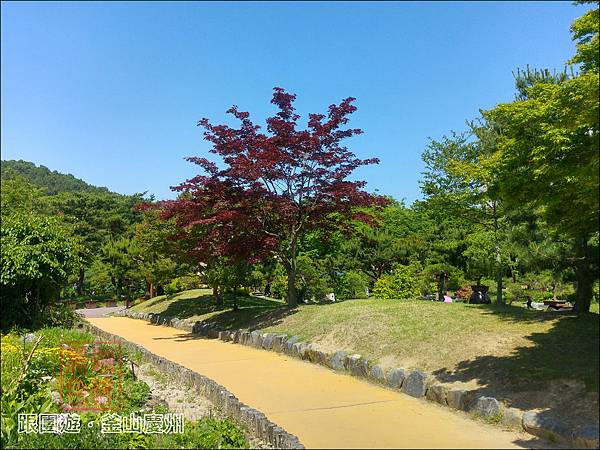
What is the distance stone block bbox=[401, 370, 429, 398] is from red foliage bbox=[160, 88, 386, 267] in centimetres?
769

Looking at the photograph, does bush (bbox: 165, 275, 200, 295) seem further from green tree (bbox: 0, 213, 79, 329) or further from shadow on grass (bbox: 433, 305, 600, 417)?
shadow on grass (bbox: 433, 305, 600, 417)

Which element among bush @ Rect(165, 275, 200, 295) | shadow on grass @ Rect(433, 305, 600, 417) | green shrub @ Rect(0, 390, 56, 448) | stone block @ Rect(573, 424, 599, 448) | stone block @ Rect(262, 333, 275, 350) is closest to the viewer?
green shrub @ Rect(0, 390, 56, 448)

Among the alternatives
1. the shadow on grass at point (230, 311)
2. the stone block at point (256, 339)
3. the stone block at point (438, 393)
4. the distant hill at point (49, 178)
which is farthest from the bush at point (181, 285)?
the distant hill at point (49, 178)

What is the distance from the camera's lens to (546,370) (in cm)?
652

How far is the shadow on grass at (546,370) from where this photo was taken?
19.3 ft

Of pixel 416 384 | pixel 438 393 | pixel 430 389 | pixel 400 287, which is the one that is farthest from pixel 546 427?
pixel 400 287

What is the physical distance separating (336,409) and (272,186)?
9.09 meters

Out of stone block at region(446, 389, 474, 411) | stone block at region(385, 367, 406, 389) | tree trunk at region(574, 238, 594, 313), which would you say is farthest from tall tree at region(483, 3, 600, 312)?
stone block at region(385, 367, 406, 389)

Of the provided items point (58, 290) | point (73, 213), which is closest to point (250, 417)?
point (58, 290)

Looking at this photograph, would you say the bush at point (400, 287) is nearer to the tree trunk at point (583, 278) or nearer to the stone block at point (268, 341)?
the stone block at point (268, 341)

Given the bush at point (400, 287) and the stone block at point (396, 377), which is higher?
the bush at point (400, 287)

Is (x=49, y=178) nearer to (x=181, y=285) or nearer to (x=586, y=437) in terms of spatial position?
(x=181, y=285)

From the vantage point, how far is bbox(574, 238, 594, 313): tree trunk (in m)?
9.16

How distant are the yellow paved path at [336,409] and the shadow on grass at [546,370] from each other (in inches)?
27.2
